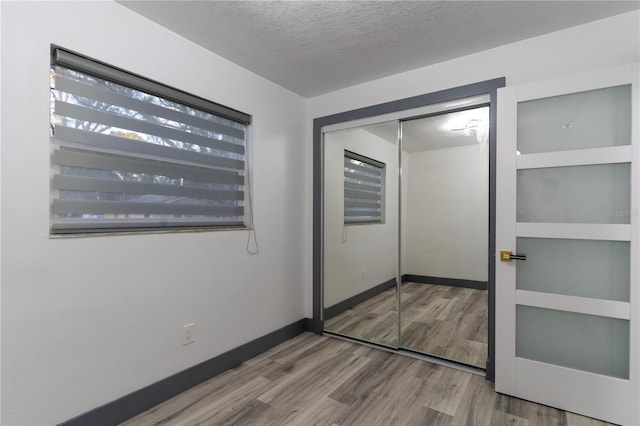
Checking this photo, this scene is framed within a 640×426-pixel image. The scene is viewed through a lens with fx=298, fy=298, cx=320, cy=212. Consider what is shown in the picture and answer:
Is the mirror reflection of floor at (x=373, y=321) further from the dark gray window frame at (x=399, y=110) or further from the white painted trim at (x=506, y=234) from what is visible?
the white painted trim at (x=506, y=234)

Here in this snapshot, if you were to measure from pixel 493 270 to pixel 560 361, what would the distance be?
0.68m

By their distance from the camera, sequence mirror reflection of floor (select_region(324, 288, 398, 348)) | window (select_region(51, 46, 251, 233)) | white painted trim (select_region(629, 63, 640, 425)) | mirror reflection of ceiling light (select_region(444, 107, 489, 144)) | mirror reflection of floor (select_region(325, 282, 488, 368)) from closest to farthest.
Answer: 1. window (select_region(51, 46, 251, 233))
2. white painted trim (select_region(629, 63, 640, 425))
3. mirror reflection of ceiling light (select_region(444, 107, 489, 144))
4. mirror reflection of floor (select_region(325, 282, 488, 368))
5. mirror reflection of floor (select_region(324, 288, 398, 348))

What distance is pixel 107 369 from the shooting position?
1.72 m

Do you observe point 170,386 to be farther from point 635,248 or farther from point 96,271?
point 635,248

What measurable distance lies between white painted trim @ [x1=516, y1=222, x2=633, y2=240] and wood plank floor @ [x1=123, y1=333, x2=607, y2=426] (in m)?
1.10

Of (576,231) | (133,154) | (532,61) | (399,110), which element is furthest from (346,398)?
(532,61)

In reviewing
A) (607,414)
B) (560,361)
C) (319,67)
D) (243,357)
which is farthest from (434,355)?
(319,67)

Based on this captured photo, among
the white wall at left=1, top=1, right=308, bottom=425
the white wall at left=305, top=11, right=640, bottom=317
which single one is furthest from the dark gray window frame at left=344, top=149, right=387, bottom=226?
the white wall at left=1, top=1, right=308, bottom=425

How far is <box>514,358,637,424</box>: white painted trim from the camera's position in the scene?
1.76 m

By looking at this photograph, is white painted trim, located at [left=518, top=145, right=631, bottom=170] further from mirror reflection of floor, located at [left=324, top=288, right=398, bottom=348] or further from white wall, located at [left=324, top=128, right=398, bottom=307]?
mirror reflection of floor, located at [left=324, top=288, right=398, bottom=348]

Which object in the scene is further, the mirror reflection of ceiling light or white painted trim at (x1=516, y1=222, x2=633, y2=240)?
the mirror reflection of ceiling light

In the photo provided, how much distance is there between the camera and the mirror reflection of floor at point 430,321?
260cm

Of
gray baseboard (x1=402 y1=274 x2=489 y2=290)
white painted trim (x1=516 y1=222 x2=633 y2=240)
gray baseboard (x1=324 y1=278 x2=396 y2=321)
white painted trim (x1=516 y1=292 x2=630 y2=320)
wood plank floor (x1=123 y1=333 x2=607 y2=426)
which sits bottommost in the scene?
wood plank floor (x1=123 y1=333 x2=607 y2=426)

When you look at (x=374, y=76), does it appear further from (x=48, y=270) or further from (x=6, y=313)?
(x=6, y=313)
